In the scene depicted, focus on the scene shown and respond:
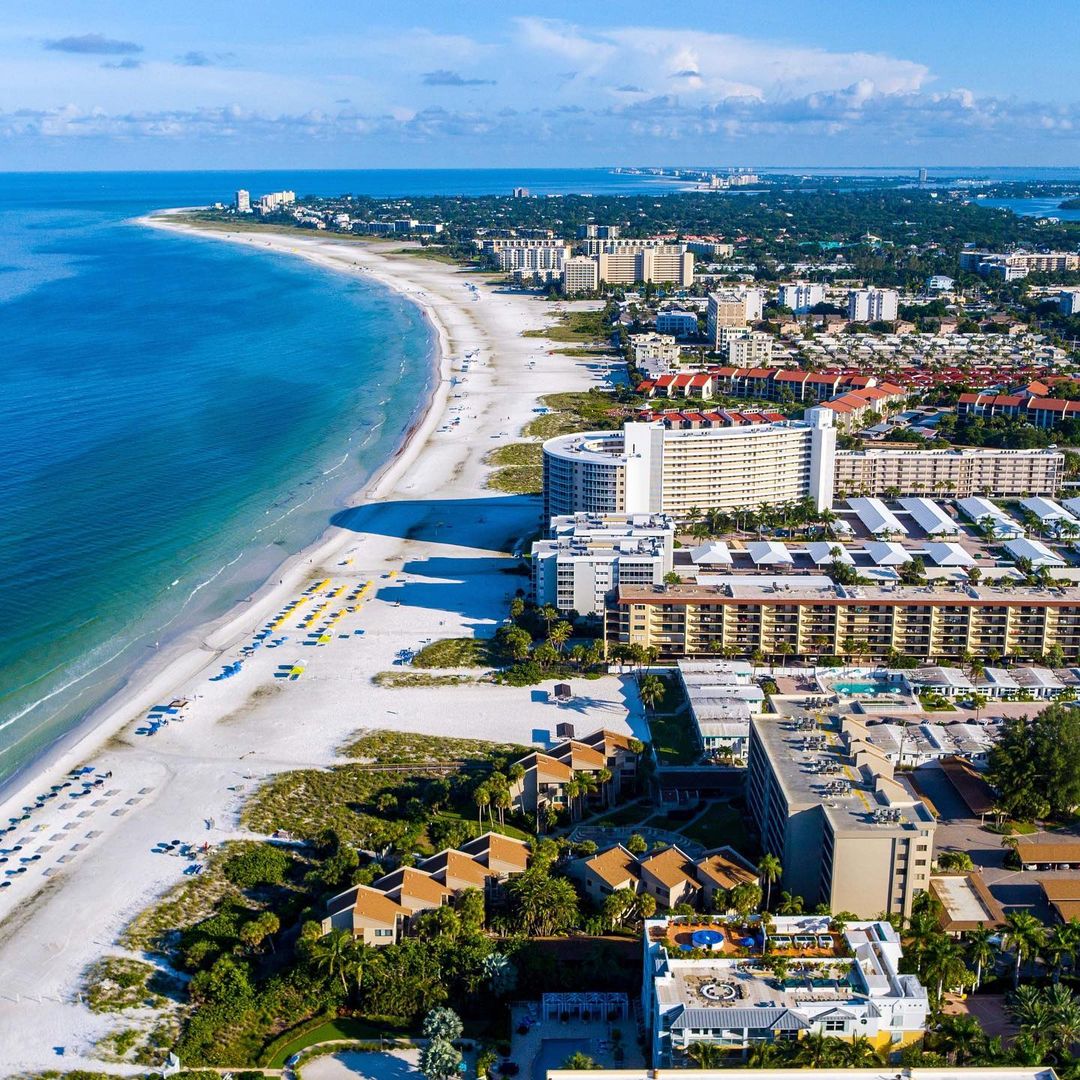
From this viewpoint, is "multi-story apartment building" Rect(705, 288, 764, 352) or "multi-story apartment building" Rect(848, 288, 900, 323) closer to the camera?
"multi-story apartment building" Rect(705, 288, 764, 352)

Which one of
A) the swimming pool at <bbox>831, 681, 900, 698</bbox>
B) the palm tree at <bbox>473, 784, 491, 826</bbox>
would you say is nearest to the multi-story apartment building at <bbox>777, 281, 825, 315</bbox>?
the swimming pool at <bbox>831, 681, 900, 698</bbox>

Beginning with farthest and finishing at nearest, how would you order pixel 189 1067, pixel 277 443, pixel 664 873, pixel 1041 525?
1. pixel 277 443
2. pixel 1041 525
3. pixel 664 873
4. pixel 189 1067

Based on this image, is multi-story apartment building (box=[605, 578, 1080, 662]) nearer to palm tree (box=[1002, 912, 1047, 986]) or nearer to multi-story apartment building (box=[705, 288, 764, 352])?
palm tree (box=[1002, 912, 1047, 986])

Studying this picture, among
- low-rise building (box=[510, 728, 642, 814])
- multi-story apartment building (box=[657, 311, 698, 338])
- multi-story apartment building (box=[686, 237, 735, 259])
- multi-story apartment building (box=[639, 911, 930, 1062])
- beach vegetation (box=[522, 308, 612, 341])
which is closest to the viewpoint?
multi-story apartment building (box=[639, 911, 930, 1062])

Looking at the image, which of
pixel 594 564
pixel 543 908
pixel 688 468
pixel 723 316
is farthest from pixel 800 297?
pixel 543 908

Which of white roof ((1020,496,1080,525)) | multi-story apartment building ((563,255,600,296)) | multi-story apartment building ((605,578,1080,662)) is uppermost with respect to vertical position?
multi-story apartment building ((563,255,600,296))

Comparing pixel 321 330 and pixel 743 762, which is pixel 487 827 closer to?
pixel 743 762

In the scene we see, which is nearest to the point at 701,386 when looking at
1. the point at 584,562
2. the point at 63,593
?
the point at 584,562

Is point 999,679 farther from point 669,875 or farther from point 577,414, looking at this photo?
point 577,414
